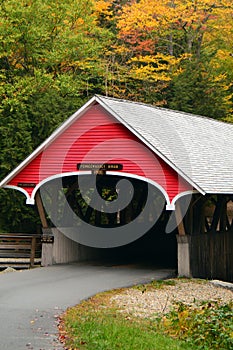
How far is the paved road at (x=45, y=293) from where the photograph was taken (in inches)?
412

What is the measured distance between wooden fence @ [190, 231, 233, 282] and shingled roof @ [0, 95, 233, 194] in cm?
223

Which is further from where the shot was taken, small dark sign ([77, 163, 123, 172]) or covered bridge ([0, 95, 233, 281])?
small dark sign ([77, 163, 123, 172])

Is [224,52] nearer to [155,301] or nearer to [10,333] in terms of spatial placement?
[155,301]

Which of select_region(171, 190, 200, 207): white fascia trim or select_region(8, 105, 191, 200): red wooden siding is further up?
select_region(8, 105, 191, 200): red wooden siding

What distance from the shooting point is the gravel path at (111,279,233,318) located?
13.7m

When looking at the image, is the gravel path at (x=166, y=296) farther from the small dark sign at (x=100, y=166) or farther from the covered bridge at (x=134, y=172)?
the small dark sign at (x=100, y=166)

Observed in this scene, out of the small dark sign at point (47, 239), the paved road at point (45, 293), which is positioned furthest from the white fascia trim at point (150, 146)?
the small dark sign at point (47, 239)

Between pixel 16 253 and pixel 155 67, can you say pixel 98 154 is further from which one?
pixel 155 67

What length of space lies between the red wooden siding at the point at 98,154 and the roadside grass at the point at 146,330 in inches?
271

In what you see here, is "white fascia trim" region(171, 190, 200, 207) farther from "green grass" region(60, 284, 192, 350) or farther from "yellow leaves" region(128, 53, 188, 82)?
"yellow leaves" region(128, 53, 188, 82)

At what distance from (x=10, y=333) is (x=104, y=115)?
1040cm

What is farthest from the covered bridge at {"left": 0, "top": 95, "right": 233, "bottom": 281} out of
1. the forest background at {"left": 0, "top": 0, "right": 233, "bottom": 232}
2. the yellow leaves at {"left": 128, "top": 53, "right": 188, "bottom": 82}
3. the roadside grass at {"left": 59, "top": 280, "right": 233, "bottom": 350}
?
the yellow leaves at {"left": 128, "top": 53, "right": 188, "bottom": 82}

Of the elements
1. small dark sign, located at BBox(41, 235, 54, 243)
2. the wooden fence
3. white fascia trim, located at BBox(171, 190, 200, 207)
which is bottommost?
the wooden fence

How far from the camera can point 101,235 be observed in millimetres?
24812
